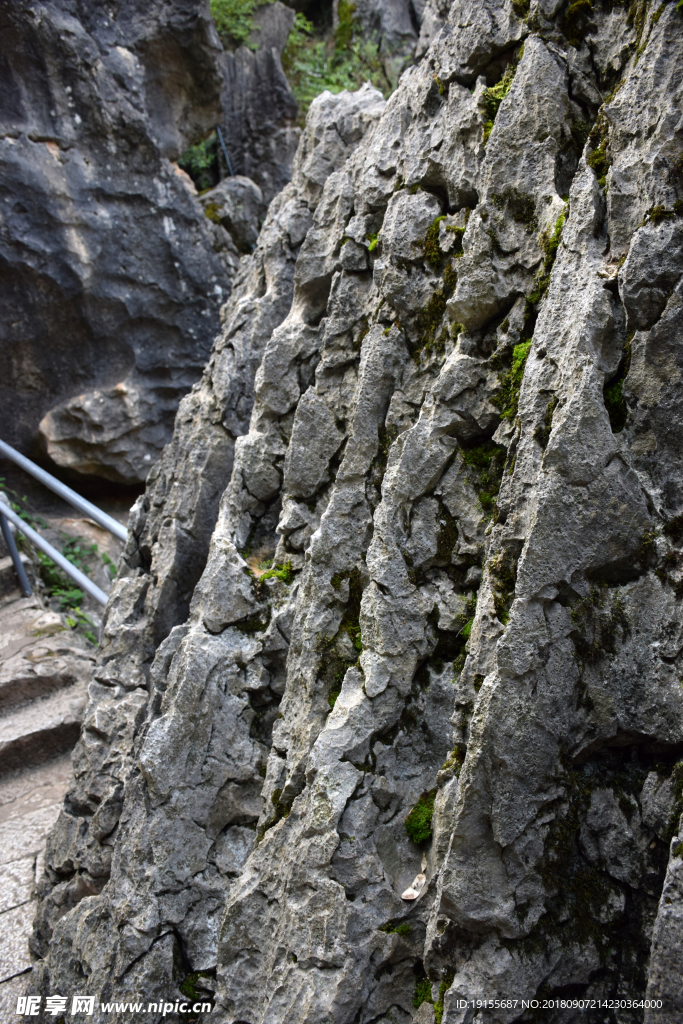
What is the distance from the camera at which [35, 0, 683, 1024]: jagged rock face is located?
69.4 inches

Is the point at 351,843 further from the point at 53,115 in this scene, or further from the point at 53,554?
the point at 53,115

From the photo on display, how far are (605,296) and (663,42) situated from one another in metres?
0.74

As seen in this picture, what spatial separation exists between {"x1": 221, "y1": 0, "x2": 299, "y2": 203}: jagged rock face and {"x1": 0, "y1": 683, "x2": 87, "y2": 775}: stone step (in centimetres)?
628

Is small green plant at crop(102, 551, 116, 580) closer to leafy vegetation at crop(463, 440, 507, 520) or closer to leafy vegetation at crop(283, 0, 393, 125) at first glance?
leafy vegetation at crop(463, 440, 507, 520)

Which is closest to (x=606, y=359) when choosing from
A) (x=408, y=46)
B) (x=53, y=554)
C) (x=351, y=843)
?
(x=351, y=843)

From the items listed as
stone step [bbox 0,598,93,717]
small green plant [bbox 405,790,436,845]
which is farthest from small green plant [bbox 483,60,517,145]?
stone step [bbox 0,598,93,717]

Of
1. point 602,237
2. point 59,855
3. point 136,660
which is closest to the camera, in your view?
point 602,237

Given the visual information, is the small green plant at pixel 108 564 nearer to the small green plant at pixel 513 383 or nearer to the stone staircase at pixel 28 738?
the stone staircase at pixel 28 738

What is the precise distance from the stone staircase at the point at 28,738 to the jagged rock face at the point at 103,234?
1.62m

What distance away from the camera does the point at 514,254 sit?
7.38 feet

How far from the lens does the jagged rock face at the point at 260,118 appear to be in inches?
318

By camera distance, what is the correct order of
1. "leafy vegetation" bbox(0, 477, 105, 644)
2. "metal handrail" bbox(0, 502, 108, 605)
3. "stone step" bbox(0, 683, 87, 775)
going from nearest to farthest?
1. "metal handrail" bbox(0, 502, 108, 605)
2. "stone step" bbox(0, 683, 87, 775)
3. "leafy vegetation" bbox(0, 477, 105, 644)

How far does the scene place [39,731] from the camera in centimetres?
447

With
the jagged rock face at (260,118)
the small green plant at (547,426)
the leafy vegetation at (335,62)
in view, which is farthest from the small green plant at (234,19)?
the small green plant at (547,426)
